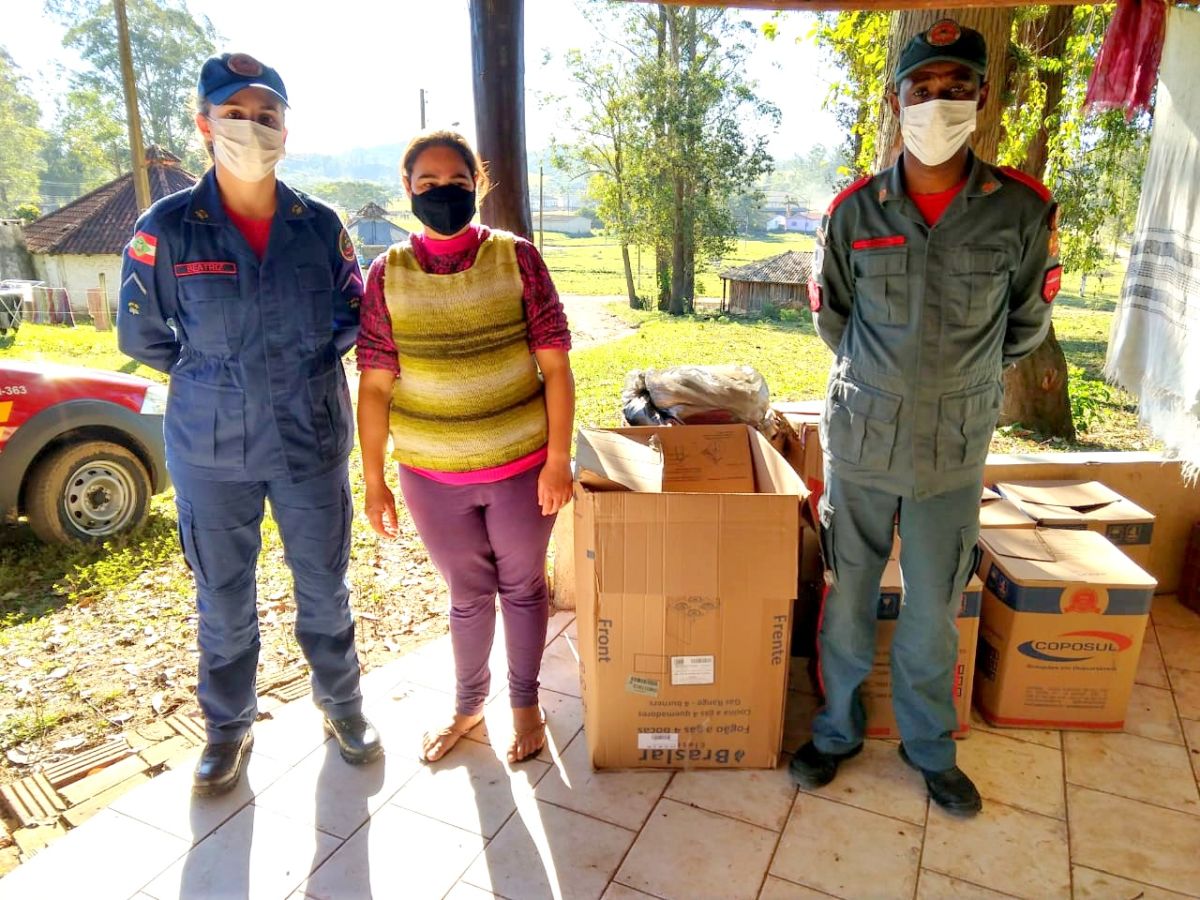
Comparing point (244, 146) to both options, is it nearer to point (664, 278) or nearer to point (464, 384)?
point (464, 384)

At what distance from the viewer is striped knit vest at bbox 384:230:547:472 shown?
6.23 ft

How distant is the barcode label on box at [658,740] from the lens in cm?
216

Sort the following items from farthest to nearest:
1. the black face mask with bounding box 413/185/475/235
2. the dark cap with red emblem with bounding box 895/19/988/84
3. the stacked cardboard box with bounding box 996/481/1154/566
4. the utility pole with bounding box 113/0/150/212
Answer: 1. the utility pole with bounding box 113/0/150/212
2. the stacked cardboard box with bounding box 996/481/1154/566
3. the black face mask with bounding box 413/185/475/235
4. the dark cap with red emblem with bounding box 895/19/988/84

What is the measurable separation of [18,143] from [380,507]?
3572 cm

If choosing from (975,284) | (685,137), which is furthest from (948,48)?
(685,137)

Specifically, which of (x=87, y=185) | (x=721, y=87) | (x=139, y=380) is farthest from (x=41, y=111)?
(x=139, y=380)

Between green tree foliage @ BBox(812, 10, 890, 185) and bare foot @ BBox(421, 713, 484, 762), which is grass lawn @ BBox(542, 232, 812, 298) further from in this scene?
bare foot @ BBox(421, 713, 484, 762)

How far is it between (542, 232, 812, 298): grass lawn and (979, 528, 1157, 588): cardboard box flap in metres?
15.3

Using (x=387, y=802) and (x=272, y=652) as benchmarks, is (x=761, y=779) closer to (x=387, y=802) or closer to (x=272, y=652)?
(x=387, y=802)

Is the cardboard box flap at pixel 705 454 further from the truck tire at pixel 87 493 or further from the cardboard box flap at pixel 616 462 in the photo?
the truck tire at pixel 87 493

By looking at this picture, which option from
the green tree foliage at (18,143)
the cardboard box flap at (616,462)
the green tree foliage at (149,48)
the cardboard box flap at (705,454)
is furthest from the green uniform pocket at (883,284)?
the green tree foliage at (18,143)

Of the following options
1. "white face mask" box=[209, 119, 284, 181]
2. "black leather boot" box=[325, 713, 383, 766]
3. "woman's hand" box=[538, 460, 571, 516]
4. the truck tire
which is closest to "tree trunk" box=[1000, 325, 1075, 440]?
"woman's hand" box=[538, 460, 571, 516]

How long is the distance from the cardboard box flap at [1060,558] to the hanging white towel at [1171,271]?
15.8 inches

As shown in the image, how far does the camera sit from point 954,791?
2025mm
